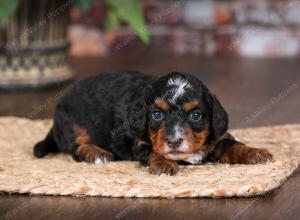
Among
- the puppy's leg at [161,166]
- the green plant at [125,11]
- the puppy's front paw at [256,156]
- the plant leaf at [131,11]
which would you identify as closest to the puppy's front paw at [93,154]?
the puppy's leg at [161,166]

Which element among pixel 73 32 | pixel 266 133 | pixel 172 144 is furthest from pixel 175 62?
pixel 172 144

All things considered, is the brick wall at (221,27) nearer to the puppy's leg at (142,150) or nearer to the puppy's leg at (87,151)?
the puppy's leg at (87,151)

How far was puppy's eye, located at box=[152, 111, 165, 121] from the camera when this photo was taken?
279cm

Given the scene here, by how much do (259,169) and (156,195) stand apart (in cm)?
43

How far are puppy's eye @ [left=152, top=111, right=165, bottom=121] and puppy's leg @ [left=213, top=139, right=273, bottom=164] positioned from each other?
298mm

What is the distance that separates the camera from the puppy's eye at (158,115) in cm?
279

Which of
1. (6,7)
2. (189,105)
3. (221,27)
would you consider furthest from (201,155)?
(221,27)

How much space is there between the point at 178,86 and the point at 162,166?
301mm

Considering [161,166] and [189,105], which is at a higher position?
[189,105]

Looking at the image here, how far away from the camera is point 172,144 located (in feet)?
8.80

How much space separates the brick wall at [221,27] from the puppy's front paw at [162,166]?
3701 mm

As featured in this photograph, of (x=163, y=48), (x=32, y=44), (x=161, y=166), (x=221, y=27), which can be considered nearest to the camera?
(x=161, y=166)

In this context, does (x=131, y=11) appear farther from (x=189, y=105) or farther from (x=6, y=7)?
(x=189, y=105)

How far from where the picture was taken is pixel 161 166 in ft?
9.14
